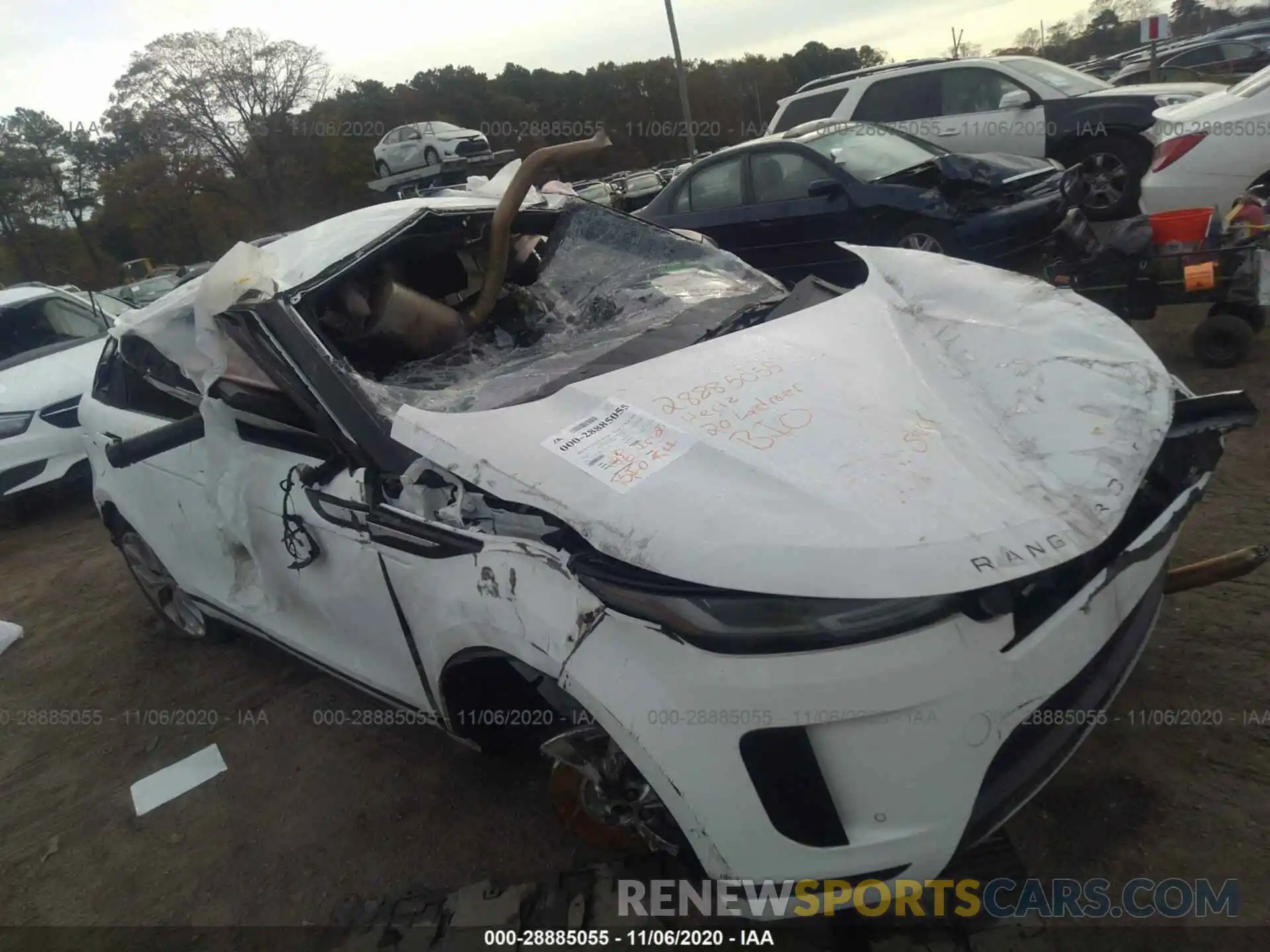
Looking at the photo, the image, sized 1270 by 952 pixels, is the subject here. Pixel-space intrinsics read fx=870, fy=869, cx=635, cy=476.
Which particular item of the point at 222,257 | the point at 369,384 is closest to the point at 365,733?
the point at 369,384

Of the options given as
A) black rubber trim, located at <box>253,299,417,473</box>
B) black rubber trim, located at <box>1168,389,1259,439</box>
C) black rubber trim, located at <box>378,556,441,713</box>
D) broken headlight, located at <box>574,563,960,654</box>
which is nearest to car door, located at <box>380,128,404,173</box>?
black rubber trim, located at <box>253,299,417,473</box>

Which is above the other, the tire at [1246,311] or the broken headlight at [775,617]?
the broken headlight at [775,617]

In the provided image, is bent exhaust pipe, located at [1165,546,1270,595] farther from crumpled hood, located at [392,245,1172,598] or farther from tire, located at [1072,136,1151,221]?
tire, located at [1072,136,1151,221]

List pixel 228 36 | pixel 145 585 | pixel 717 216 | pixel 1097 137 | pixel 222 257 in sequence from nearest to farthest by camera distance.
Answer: pixel 222 257, pixel 145 585, pixel 717 216, pixel 1097 137, pixel 228 36

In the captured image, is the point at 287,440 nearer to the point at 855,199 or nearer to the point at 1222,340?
the point at 1222,340

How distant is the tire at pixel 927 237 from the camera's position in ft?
20.8

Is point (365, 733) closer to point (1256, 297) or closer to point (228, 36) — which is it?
point (1256, 297)

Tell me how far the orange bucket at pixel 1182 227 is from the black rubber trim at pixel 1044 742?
343cm

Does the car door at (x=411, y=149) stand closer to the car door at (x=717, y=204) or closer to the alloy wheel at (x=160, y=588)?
the car door at (x=717, y=204)

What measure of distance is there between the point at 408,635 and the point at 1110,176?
8.21m

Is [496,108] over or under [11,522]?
over

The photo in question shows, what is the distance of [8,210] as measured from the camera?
105 feet

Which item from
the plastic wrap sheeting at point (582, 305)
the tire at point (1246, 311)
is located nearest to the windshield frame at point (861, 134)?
the tire at point (1246, 311)

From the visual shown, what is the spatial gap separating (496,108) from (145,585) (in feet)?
125
